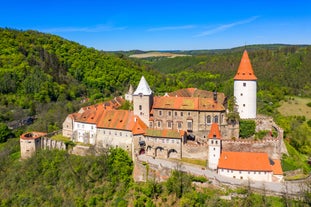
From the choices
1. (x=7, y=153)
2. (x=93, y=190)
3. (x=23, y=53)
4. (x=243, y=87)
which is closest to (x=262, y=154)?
(x=243, y=87)

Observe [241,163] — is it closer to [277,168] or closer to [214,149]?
[214,149]

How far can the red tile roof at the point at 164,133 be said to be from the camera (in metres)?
54.7

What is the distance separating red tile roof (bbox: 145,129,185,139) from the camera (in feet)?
179

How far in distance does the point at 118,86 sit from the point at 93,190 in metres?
74.0

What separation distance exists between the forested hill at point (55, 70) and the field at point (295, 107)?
161 feet

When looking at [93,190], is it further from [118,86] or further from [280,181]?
[118,86]

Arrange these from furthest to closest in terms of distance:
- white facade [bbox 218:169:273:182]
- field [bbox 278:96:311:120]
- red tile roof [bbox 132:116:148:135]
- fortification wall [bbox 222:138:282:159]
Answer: field [bbox 278:96:311:120] → red tile roof [bbox 132:116:148:135] → fortification wall [bbox 222:138:282:159] → white facade [bbox 218:169:273:182]

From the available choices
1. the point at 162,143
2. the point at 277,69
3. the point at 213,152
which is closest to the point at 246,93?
the point at 213,152

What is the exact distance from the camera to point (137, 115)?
59.8 m

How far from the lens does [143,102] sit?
5925cm

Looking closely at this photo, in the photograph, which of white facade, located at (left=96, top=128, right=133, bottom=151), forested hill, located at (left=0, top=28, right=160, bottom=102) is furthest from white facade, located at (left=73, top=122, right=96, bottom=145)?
forested hill, located at (left=0, top=28, right=160, bottom=102)

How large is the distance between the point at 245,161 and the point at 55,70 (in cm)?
9078

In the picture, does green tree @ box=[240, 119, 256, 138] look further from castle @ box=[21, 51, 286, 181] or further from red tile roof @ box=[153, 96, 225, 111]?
red tile roof @ box=[153, 96, 225, 111]

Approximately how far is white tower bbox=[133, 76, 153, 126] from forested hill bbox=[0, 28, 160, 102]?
5005cm
